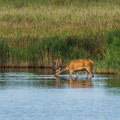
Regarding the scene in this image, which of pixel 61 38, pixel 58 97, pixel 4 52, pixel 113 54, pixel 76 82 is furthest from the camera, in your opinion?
pixel 61 38

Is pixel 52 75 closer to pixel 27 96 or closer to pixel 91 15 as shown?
pixel 27 96

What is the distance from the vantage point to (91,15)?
3612 cm

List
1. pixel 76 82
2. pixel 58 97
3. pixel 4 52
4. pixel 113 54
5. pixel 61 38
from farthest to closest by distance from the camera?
pixel 61 38
pixel 4 52
pixel 113 54
pixel 76 82
pixel 58 97

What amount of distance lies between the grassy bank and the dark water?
2880 millimetres

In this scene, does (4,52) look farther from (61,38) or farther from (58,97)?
(58,97)

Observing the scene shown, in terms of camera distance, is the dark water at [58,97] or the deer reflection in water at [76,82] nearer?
the dark water at [58,97]

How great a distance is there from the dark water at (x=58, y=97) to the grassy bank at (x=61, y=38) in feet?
9.45

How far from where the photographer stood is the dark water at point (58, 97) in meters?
13.0

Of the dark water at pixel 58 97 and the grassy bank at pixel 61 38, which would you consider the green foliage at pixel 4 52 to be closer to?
the grassy bank at pixel 61 38

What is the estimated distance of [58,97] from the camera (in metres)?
15.9

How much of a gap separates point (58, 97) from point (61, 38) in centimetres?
1204

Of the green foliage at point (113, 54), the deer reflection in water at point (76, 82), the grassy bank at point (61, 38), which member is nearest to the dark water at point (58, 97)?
the deer reflection in water at point (76, 82)

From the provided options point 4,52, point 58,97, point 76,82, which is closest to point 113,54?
point 76,82

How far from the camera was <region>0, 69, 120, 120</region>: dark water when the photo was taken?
13.0 metres
